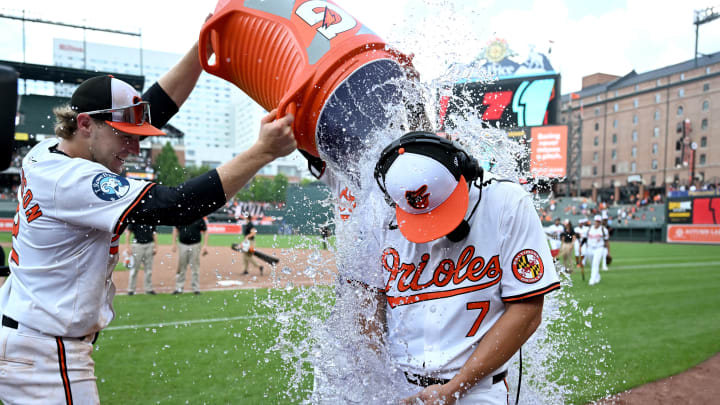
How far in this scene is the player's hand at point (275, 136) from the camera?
175 centimetres

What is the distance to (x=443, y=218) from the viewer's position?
5.44 feet

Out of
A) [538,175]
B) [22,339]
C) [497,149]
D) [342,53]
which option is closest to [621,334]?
[538,175]

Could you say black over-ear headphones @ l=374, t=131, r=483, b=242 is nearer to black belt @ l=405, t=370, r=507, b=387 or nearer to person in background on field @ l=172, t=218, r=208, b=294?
black belt @ l=405, t=370, r=507, b=387

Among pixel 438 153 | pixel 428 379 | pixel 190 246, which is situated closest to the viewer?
pixel 438 153

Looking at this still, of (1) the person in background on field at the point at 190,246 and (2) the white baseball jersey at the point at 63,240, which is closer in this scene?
(2) the white baseball jersey at the point at 63,240

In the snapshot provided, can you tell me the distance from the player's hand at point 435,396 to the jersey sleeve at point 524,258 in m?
0.41

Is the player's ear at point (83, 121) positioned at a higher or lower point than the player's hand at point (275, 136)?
higher

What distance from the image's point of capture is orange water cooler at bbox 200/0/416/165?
1.82 meters

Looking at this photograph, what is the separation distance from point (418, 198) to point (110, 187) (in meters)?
1.27

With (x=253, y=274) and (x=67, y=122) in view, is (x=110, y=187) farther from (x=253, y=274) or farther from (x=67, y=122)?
(x=253, y=274)

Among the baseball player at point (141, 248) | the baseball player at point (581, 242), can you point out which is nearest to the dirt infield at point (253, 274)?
the baseball player at point (141, 248)

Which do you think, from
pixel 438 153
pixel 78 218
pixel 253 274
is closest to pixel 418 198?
pixel 438 153

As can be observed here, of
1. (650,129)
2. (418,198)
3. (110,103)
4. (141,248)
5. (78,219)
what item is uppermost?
(650,129)

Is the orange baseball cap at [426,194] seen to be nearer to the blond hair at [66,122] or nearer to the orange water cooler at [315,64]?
the orange water cooler at [315,64]
